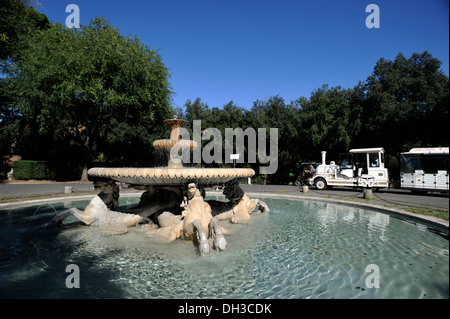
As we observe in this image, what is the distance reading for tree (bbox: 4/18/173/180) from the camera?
695 inches

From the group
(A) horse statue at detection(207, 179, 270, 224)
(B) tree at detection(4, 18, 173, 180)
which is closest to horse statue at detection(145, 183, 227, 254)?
(A) horse statue at detection(207, 179, 270, 224)

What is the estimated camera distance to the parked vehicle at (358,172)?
16109 mm

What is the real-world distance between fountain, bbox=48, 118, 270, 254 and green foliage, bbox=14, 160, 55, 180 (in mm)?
21330

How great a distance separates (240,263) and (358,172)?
1531 cm

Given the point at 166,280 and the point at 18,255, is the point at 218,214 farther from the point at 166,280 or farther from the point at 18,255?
the point at 18,255

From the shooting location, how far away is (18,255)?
13.9 ft

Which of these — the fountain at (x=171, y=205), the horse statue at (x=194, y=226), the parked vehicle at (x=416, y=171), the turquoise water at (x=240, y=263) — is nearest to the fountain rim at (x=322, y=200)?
the turquoise water at (x=240, y=263)

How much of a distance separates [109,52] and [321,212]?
1817 cm

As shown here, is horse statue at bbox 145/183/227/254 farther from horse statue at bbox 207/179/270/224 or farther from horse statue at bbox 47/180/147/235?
horse statue at bbox 207/179/270/224

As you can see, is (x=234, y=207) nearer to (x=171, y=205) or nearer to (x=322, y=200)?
(x=171, y=205)

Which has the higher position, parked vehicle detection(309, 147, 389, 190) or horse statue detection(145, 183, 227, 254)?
parked vehicle detection(309, 147, 389, 190)

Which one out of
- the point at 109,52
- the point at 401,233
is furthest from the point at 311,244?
the point at 109,52

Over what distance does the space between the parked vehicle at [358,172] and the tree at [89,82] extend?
14.1 meters

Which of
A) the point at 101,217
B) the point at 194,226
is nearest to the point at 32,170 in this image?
the point at 101,217
